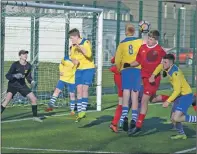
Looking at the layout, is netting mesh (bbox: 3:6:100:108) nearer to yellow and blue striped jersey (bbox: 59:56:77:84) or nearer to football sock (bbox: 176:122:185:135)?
yellow and blue striped jersey (bbox: 59:56:77:84)

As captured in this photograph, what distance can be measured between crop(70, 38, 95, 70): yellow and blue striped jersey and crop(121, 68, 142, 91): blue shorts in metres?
2.02

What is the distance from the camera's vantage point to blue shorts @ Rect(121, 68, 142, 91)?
11.1 m

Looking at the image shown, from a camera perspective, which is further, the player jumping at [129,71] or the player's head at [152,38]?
the player jumping at [129,71]

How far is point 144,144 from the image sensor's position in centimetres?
985

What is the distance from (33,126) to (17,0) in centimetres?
438

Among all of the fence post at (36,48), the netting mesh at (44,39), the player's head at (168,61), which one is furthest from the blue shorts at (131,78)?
the fence post at (36,48)

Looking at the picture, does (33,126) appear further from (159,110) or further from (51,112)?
(159,110)

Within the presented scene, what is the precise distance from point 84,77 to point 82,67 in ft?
0.79

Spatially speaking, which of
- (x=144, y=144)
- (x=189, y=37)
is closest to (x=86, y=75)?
(x=144, y=144)

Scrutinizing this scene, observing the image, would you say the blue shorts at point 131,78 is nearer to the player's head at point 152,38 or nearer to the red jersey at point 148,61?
the red jersey at point 148,61

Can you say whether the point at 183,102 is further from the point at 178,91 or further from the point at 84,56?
the point at 84,56

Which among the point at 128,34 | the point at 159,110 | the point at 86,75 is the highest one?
the point at 128,34

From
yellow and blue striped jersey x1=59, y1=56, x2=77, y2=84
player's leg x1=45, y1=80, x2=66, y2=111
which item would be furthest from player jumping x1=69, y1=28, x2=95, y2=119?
player's leg x1=45, y1=80, x2=66, y2=111

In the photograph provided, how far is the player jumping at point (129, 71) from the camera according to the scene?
1109 cm
